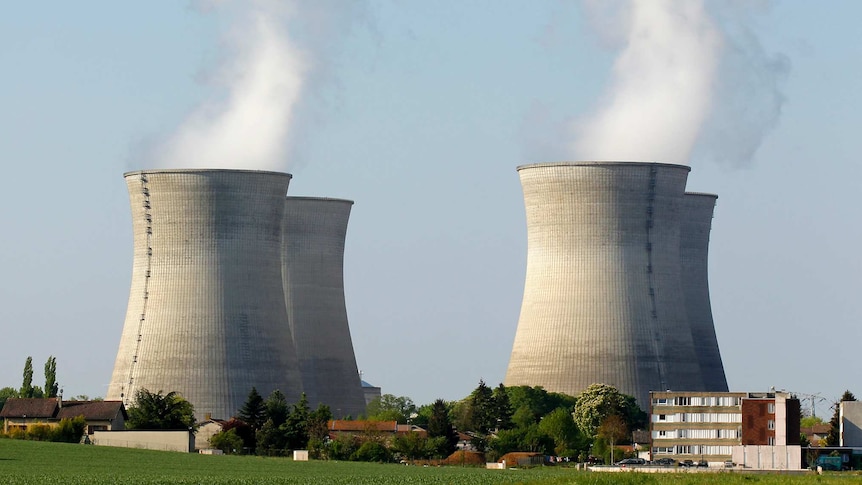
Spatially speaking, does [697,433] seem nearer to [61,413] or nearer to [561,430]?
[561,430]

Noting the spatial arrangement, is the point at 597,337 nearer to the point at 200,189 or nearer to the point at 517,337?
the point at 517,337

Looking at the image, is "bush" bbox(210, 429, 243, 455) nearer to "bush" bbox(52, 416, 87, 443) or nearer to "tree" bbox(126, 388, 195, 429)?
"tree" bbox(126, 388, 195, 429)

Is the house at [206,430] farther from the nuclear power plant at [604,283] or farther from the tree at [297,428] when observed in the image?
the nuclear power plant at [604,283]

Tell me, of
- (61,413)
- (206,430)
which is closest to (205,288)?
(206,430)

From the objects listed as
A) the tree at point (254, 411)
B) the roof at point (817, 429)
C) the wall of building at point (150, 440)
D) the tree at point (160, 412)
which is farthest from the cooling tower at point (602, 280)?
the roof at point (817, 429)

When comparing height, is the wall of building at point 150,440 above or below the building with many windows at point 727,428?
below

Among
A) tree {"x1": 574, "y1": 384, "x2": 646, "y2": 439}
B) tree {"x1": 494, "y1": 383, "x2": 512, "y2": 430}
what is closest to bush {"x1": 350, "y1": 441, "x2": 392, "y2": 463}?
tree {"x1": 574, "y1": 384, "x2": 646, "y2": 439}
